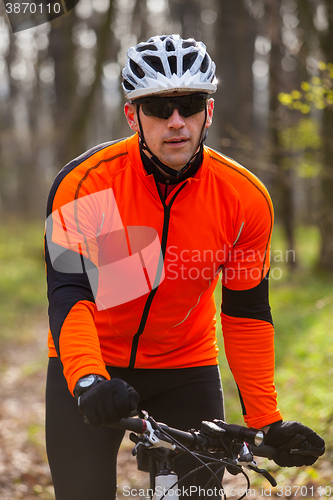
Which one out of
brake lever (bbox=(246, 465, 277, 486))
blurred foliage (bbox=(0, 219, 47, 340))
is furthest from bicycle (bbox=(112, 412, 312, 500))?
blurred foliage (bbox=(0, 219, 47, 340))

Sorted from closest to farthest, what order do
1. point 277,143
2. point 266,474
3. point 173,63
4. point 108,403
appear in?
point 108,403 → point 266,474 → point 173,63 → point 277,143

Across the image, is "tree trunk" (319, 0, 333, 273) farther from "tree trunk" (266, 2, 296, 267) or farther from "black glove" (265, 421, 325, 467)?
"black glove" (265, 421, 325, 467)

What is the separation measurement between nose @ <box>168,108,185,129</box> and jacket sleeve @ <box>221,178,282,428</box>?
0.51 m

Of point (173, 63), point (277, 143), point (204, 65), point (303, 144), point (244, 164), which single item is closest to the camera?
point (173, 63)

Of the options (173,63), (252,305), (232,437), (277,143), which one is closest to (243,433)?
(232,437)

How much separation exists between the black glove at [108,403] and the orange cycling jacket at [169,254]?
69cm

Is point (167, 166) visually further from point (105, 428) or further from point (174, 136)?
point (105, 428)

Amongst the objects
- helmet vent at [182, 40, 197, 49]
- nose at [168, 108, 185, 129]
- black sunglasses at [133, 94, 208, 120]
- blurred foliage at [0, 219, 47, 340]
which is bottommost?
blurred foliage at [0, 219, 47, 340]

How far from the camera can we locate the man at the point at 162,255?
2.39 meters

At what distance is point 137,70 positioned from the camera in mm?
2547

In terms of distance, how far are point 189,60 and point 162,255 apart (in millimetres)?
979

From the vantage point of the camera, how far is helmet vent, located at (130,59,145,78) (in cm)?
251

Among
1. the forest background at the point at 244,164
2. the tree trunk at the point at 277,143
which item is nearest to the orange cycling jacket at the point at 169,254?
the forest background at the point at 244,164

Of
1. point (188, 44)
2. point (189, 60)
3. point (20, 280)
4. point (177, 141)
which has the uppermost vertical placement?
point (188, 44)
